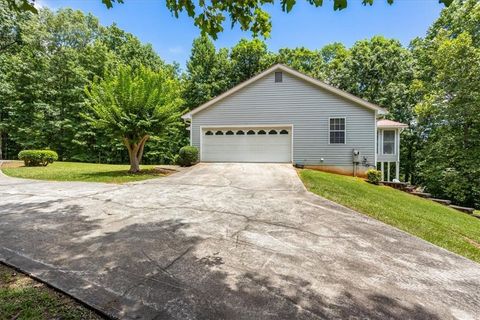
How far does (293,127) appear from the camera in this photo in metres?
14.3

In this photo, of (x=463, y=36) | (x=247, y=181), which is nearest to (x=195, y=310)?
(x=247, y=181)

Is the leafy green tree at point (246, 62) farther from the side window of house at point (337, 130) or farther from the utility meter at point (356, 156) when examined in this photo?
the utility meter at point (356, 156)

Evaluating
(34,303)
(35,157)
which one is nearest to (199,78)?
(35,157)

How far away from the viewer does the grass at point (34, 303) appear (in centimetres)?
205

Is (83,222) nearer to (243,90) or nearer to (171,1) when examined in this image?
(171,1)

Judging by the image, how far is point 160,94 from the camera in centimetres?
1156

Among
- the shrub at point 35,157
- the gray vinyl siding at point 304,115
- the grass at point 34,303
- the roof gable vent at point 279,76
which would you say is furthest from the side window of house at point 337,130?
the shrub at point 35,157

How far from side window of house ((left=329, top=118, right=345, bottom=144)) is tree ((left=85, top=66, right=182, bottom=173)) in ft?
27.2

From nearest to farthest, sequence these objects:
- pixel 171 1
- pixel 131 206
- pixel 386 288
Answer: pixel 386 288 < pixel 171 1 < pixel 131 206

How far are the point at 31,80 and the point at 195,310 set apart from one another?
28857 millimetres

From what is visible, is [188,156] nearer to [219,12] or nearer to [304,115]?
[304,115]

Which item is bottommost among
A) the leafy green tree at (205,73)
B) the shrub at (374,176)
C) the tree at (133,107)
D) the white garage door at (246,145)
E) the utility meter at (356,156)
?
the shrub at (374,176)

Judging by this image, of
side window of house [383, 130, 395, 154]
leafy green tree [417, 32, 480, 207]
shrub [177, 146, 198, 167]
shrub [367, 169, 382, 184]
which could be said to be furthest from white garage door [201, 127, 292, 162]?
leafy green tree [417, 32, 480, 207]

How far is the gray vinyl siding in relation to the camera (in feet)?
44.9
